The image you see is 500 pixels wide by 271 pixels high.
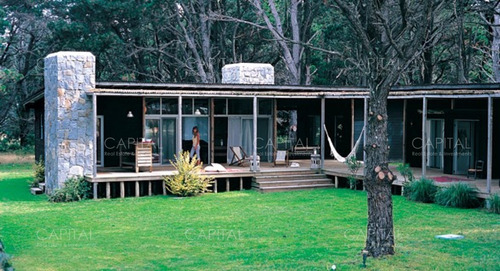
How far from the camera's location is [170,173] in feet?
57.5

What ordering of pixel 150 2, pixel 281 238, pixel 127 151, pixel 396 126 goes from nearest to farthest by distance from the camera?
1. pixel 281 238
2. pixel 127 151
3. pixel 396 126
4. pixel 150 2

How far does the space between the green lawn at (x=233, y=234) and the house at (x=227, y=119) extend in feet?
6.69

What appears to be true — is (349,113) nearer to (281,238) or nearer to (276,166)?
(276,166)

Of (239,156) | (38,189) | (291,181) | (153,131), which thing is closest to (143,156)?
(153,131)

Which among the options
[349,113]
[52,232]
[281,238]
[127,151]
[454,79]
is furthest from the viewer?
[454,79]

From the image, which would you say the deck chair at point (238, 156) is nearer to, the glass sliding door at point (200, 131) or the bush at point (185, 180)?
the glass sliding door at point (200, 131)

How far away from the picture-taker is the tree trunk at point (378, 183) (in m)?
8.97

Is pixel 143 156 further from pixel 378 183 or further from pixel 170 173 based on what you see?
pixel 378 183

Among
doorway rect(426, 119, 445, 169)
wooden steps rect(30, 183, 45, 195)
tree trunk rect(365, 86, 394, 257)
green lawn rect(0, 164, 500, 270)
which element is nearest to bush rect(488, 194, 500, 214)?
green lawn rect(0, 164, 500, 270)

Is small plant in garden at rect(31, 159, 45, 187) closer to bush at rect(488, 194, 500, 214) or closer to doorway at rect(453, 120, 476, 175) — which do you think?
doorway at rect(453, 120, 476, 175)

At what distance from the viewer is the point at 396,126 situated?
21.6 metres

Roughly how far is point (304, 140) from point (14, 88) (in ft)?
61.0

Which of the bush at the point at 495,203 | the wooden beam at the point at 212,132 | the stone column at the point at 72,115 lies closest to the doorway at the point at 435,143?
the bush at the point at 495,203

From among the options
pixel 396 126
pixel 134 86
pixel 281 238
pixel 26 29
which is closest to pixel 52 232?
pixel 281 238
